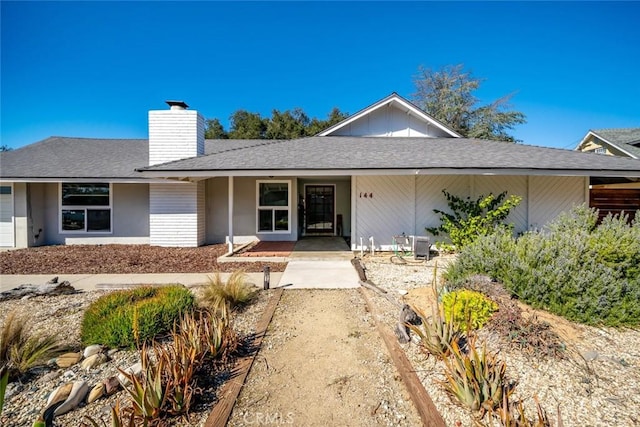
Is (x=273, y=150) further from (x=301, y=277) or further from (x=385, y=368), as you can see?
(x=385, y=368)

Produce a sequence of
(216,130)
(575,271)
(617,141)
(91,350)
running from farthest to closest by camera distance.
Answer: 1. (216,130)
2. (617,141)
3. (575,271)
4. (91,350)

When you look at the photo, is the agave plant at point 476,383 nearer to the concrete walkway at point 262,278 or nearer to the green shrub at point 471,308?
the green shrub at point 471,308

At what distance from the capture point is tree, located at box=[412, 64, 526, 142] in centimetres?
2797

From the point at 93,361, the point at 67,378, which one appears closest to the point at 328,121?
the point at 93,361

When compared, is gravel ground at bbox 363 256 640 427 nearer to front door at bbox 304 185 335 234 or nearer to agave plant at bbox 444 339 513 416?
agave plant at bbox 444 339 513 416

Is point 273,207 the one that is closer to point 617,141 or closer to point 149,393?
point 149,393

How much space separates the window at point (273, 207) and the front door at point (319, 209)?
6.01ft

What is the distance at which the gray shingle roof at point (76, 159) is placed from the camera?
10500 millimetres

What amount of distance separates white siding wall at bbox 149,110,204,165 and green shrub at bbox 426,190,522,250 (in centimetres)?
936

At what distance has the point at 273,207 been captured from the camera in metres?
11.3

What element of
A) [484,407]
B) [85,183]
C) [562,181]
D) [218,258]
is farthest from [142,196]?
[562,181]

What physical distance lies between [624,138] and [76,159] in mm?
34612

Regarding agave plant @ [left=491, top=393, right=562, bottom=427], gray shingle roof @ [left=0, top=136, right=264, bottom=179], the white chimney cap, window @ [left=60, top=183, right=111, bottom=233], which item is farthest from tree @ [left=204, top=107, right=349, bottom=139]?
agave plant @ [left=491, top=393, right=562, bottom=427]

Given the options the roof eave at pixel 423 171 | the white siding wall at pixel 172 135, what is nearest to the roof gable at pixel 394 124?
the roof eave at pixel 423 171
